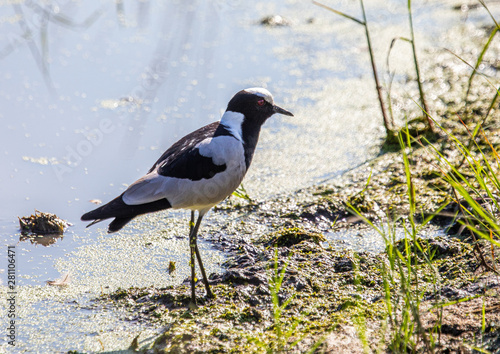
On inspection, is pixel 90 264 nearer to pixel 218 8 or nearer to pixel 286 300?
pixel 286 300

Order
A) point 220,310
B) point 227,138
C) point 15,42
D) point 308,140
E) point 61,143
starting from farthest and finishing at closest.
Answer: point 15,42
point 308,140
point 61,143
point 227,138
point 220,310

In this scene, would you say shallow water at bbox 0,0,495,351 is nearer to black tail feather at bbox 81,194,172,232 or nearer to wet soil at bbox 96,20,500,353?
wet soil at bbox 96,20,500,353

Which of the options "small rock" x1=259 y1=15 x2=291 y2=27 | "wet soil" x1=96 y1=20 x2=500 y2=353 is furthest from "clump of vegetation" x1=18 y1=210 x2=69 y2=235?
"small rock" x1=259 y1=15 x2=291 y2=27

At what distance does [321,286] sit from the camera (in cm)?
306

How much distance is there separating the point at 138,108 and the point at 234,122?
Result: 1886mm

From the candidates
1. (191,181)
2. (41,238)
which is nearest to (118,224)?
(191,181)

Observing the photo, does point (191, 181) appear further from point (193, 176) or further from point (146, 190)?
point (146, 190)

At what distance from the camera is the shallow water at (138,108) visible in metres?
3.33

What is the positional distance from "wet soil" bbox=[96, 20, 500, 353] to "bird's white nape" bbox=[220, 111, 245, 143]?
64 cm

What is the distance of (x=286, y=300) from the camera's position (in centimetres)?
293

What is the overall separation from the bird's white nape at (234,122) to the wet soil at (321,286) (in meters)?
0.64

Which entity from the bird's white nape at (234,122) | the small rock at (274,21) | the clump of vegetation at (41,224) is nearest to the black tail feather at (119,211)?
the bird's white nape at (234,122)

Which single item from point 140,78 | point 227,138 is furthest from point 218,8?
point 227,138

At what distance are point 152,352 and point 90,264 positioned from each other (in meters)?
0.91
